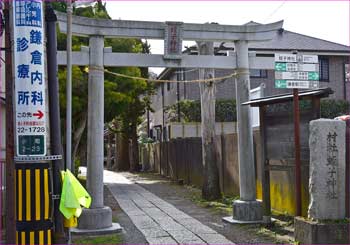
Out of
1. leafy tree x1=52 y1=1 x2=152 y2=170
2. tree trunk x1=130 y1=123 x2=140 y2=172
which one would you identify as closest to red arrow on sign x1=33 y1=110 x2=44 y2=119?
leafy tree x1=52 y1=1 x2=152 y2=170

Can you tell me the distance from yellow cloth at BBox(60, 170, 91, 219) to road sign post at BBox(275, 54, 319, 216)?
4.45m

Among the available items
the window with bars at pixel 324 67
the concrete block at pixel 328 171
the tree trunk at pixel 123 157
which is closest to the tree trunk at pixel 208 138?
the concrete block at pixel 328 171

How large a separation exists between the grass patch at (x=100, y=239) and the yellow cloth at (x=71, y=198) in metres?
3.75

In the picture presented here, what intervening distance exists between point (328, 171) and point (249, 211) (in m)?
3.19

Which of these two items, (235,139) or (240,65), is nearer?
(240,65)

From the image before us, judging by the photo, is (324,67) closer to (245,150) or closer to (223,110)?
(223,110)

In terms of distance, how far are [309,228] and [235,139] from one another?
7.31m

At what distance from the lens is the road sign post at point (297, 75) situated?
28.6ft

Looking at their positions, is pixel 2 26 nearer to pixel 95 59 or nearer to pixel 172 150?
pixel 95 59

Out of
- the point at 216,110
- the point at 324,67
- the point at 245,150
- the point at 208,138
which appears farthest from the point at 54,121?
the point at 324,67

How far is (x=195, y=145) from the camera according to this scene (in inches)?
804

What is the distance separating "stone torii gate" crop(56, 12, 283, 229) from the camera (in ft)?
34.0

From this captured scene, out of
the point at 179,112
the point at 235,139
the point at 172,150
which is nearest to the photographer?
the point at 235,139

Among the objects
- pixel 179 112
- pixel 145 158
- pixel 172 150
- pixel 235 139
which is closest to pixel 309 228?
pixel 235 139
